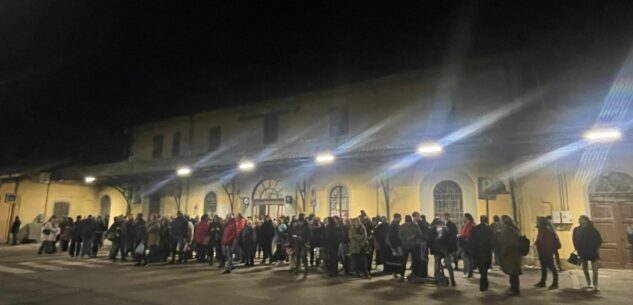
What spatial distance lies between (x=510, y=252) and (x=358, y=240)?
3.94 m

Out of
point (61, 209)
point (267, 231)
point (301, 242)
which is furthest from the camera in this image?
point (61, 209)

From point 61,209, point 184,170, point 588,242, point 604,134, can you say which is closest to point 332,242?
point 588,242

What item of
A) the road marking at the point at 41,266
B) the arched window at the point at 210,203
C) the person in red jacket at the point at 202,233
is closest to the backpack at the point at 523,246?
the person in red jacket at the point at 202,233

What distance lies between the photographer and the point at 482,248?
28.4 feet

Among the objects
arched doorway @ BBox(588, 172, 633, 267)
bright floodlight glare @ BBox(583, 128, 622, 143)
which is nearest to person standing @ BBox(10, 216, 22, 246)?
bright floodlight glare @ BBox(583, 128, 622, 143)

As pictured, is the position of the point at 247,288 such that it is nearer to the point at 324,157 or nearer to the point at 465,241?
the point at 465,241

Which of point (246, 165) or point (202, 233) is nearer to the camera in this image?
point (202, 233)

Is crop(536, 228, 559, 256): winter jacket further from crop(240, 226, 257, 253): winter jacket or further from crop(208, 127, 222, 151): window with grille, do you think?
crop(208, 127, 222, 151): window with grille

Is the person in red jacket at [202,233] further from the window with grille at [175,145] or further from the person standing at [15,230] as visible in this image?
the person standing at [15,230]

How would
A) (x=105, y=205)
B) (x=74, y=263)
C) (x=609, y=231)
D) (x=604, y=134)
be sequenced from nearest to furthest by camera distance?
(x=604, y=134), (x=609, y=231), (x=74, y=263), (x=105, y=205)

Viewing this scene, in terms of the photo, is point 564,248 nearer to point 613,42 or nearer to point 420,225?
point 420,225

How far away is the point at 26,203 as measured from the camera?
2322 centimetres

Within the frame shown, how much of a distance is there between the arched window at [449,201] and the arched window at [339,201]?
3.80 m

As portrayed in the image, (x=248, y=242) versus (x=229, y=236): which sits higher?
(x=229, y=236)
